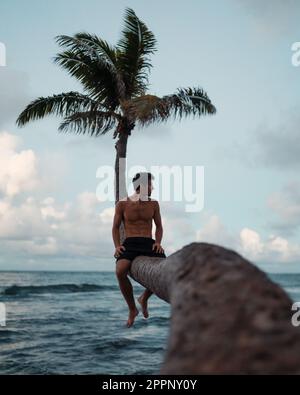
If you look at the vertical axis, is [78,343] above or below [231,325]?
below

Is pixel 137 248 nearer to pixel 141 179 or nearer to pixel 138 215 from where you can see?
pixel 138 215

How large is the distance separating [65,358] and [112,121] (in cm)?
815

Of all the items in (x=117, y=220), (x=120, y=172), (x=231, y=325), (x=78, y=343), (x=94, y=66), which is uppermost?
(x=94, y=66)

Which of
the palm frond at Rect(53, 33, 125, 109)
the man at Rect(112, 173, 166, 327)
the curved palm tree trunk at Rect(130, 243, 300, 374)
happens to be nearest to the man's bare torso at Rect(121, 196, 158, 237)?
the man at Rect(112, 173, 166, 327)

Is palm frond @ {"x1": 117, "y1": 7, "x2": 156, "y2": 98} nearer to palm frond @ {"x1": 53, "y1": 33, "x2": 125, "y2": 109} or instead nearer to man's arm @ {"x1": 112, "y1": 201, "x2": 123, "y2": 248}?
palm frond @ {"x1": 53, "y1": 33, "x2": 125, "y2": 109}

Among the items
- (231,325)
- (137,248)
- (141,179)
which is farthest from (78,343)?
(231,325)

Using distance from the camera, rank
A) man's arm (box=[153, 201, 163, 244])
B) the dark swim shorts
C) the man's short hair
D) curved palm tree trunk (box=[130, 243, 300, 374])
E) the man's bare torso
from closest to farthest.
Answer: curved palm tree trunk (box=[130, 243, 300, 374]), the man's short hair, the dark swim shorts, the man's bare torso, man's arm (box=[153, 201, 163, 244])

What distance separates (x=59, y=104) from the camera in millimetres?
14477

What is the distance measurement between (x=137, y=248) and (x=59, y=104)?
9229 millimetres

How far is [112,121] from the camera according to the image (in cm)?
1451

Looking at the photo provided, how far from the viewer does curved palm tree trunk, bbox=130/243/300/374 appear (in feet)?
4.45
